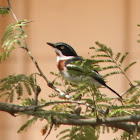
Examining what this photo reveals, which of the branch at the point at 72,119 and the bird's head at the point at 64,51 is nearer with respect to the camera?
the branch at the point at 72,119

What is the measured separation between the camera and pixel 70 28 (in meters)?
4.46

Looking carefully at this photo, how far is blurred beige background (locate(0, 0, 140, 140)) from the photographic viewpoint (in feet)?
14.2

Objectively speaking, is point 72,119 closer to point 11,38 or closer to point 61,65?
point 11,38

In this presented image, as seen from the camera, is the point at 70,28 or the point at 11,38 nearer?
the point at 11,38

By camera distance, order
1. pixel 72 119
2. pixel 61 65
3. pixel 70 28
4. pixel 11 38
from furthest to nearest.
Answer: pixel 70 28 → pixel 61 65 → pixel 11 38 → pixel 72 119

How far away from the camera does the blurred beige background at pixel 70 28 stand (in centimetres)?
432

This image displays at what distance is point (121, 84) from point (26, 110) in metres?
3.15

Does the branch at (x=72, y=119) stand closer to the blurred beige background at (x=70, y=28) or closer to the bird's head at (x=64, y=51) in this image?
the bird's head at (x=64, y=51)

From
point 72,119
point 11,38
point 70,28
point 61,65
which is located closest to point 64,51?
point 61,65

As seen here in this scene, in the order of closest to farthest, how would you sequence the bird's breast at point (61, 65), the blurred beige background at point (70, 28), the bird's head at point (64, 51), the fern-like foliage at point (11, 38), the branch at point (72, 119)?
the branch at point (72, 119) → the fern-like foliage at point (11, 38) → the bird's breast at point (61, 65) → the bird's head at point (64, 51) → the blurred beige background at point (70, 28)

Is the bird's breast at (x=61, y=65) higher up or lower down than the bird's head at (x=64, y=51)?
lower down

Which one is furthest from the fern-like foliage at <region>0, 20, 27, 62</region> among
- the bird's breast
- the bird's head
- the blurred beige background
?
the blurred beige background

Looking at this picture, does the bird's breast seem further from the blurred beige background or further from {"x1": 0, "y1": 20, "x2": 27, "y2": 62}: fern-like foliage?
the blurred beige background

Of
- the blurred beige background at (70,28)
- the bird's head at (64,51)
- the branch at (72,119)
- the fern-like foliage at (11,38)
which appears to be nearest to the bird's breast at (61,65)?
the bird's head at (64,51)
